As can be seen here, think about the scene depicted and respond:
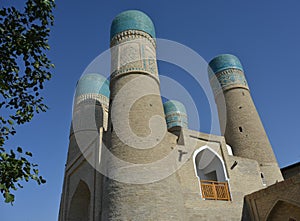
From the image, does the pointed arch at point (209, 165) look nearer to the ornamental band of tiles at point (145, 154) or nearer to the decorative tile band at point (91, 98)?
the ornamental band of tiles at point (145, 154)

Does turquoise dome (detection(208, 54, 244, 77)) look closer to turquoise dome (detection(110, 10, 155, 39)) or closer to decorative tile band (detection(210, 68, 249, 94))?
decorative tile band (detection(210, 68, 249, 94))

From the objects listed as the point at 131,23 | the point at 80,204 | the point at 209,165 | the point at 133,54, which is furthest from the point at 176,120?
the point at 80,204

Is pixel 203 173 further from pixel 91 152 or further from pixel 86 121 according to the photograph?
pixel 86 121

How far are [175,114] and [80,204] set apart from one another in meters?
8.30

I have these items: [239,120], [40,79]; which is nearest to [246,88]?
[239,120]

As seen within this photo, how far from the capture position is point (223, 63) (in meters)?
16.5

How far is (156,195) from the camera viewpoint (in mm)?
7824

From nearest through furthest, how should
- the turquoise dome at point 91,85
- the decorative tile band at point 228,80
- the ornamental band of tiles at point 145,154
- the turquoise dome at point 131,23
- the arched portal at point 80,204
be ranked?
the ornamental band of tiles at point 145,154, the arched portal at point 80,204, the turquoise dome at point 131,23, the turquoise dome at point 91,85, the decorative tile band at point 228,80

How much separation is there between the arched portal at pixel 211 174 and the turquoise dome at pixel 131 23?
553 cm

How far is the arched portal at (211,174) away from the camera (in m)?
9.62

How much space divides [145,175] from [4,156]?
5.29m

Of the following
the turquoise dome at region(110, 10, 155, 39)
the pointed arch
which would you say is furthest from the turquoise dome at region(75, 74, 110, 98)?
the pointed arch

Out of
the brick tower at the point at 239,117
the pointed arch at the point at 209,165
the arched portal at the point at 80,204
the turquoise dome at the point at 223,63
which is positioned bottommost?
the arched portal at the point at 80,204

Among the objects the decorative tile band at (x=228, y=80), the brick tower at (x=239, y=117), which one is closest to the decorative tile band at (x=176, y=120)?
the brick tower at (x=239, y=117)
